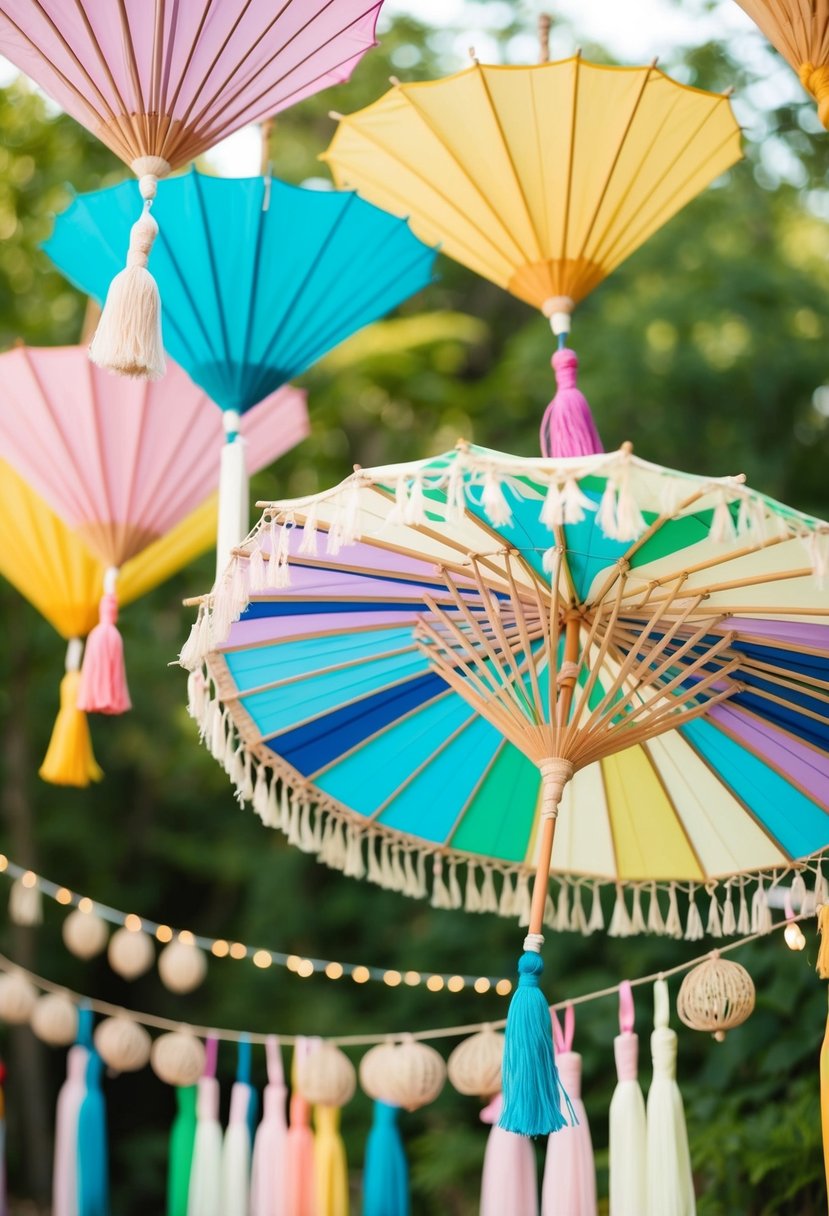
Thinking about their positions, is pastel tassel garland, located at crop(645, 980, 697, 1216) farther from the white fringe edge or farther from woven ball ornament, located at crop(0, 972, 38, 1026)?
woven ball ornament, located at crop(0, 972, 38, 1026)

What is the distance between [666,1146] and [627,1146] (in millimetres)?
115

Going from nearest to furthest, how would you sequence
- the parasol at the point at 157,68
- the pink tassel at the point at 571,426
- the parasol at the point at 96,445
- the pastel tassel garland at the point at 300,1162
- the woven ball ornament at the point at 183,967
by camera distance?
the parasol at the point at 157,68, the pink tassel at the point at 571,426, the pastel tassel garland at the point at 300,1162, the parasol at the point at 96,445, the woven ball ornament at the point at 183,967

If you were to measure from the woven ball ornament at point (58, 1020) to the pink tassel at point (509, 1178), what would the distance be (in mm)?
1886

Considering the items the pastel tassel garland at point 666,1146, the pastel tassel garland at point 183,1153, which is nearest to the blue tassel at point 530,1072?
the pastel tassel garland at point 666,1146

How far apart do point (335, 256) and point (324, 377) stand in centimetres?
479

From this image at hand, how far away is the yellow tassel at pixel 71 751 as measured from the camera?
4387 mm

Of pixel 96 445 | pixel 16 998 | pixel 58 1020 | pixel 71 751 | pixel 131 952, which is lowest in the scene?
pixel 58 1020

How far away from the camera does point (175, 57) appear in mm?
3283

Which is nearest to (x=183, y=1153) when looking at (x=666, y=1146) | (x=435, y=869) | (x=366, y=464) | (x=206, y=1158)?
(x=206, y=1158)

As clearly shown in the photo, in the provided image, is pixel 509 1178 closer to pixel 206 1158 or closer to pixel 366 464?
pixel 206 1158

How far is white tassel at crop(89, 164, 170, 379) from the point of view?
3.09 m

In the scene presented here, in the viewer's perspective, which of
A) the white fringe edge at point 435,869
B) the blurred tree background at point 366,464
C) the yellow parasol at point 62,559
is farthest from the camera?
the blurred tree background at point 366,464

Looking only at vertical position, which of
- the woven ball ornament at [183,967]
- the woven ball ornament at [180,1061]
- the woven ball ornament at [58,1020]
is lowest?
the woven ball ornament at [180,1061]

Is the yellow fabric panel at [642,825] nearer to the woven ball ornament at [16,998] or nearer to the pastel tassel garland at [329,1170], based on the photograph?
the pastel tassel garland at [329,1170]
